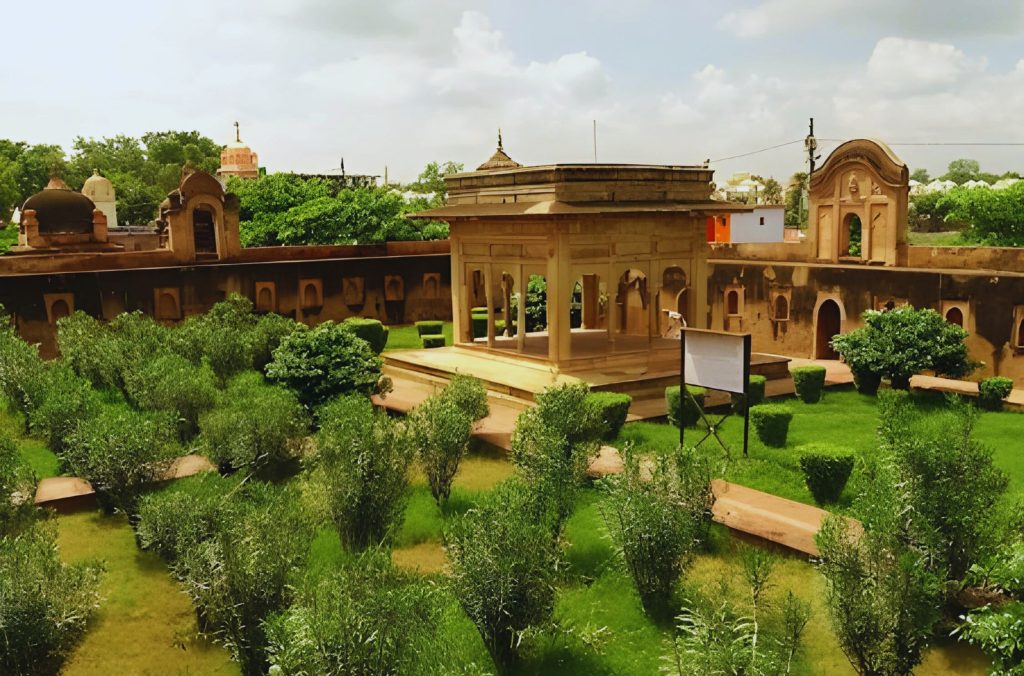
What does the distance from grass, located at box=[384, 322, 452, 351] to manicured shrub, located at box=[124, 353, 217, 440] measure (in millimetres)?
A: 8142

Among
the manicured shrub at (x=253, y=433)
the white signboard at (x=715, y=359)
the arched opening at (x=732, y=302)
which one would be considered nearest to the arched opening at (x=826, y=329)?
the arched opening at (x=732, y=302)

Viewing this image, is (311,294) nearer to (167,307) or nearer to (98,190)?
(167,307)

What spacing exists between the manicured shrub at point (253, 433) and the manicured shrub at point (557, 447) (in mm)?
2706

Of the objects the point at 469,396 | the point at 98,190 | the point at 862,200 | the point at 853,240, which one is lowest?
the point at 469,396

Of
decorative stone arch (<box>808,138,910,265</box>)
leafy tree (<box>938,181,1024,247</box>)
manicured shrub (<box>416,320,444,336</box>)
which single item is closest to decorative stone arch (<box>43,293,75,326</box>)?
manicured shrub (<box>416,320,444,336</box>)

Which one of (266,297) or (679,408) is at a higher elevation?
(266,297)

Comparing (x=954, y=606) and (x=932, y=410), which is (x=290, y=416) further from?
(x=932, y=410)

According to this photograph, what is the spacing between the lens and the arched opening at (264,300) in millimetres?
21214

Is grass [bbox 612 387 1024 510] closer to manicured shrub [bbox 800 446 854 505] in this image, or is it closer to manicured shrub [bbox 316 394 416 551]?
manicured shrub [bbox 800 446 854 505]

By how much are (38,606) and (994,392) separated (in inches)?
511

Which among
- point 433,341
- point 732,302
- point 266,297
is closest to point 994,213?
point 732,302

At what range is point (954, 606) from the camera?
22.7 feet

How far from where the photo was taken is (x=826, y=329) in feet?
65.8

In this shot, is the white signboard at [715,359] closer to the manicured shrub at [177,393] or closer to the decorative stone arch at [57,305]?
the manicured shrub at [177,393]
